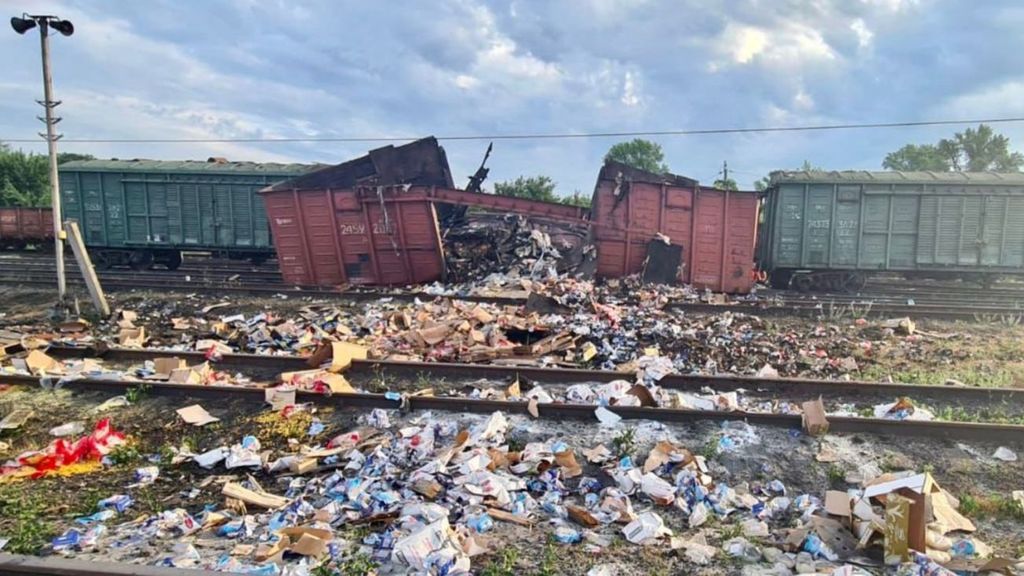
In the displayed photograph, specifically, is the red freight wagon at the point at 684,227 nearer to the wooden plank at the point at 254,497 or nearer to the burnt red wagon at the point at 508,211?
the burnt red wagon at the point at 508,211

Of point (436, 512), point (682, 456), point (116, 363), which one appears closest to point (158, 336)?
point (116, 363)

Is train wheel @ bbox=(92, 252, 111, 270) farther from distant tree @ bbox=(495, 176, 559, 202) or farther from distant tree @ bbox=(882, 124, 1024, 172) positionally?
distant tree @ bbox=(882, 124, 1024, 172)

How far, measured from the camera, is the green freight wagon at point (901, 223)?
14398 mm

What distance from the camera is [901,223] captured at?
14.6 m

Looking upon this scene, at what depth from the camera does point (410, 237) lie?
13.5 m

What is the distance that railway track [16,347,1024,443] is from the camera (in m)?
4.90

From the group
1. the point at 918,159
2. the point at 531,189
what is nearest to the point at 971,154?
the point at 918,159

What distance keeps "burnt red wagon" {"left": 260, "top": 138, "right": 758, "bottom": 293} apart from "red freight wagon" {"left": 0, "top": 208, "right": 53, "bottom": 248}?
1517 cm

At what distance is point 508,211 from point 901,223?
9759 mm

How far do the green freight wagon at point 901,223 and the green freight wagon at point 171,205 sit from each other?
13703mm

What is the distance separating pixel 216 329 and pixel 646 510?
759 cm

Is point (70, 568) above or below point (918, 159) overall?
below

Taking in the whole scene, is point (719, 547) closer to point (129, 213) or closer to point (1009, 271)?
point (1009, 271)

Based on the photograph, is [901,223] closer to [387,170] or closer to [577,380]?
[577,380]
